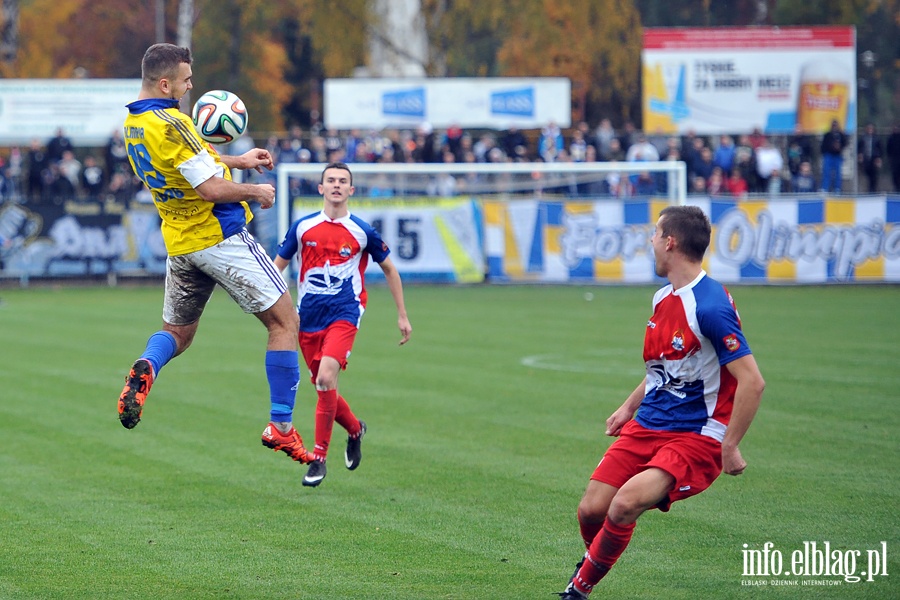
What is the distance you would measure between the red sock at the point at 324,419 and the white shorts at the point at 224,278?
1.35 m

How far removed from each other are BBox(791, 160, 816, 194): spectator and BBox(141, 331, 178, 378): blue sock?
943 inches

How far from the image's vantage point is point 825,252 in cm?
2588

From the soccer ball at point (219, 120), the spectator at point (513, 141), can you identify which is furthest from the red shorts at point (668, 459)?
the spectator at point (513, 141)

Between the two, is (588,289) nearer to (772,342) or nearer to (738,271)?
(738,271)

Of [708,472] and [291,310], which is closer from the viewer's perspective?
[708,472]

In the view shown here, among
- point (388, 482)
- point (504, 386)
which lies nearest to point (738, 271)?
point (504, 386)

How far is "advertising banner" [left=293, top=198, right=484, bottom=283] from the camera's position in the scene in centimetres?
2608

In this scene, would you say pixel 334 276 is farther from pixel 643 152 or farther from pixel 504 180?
pixel 643 152

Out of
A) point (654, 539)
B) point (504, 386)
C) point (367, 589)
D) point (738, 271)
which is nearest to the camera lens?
point (367, 589)

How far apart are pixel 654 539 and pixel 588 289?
64.8 feet

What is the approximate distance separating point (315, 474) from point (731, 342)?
3.75 m

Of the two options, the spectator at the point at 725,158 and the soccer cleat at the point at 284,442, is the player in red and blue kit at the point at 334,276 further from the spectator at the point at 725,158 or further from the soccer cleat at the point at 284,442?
the spectator at the point at 725,158

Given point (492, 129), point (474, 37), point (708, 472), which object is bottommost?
point (708, 472)

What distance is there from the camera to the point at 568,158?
30281 mm
